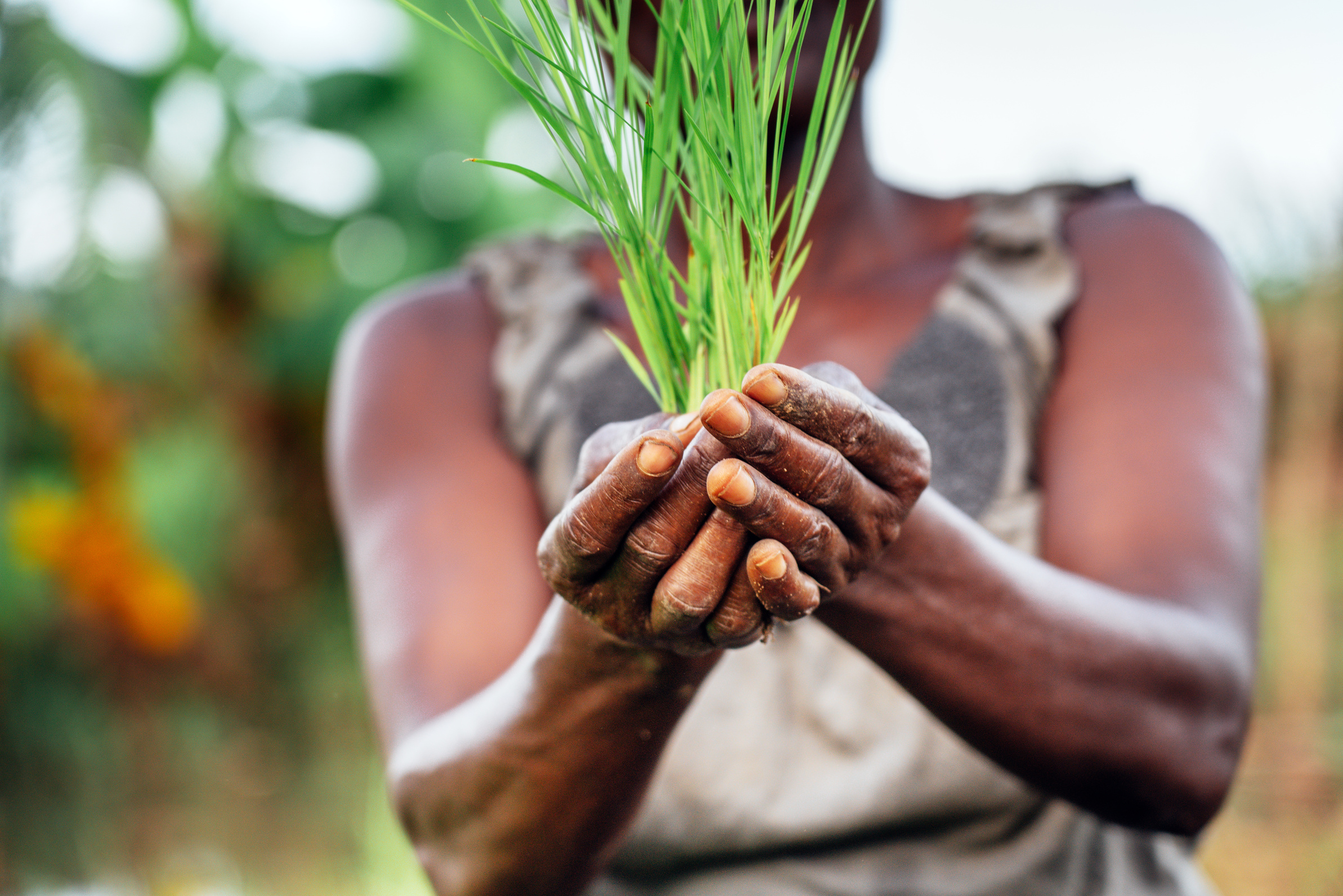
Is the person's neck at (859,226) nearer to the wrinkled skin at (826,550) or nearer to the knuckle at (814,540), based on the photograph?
the wrinkled skin at (826,550)

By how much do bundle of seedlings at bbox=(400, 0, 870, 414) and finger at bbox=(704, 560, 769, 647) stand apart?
0.12 m

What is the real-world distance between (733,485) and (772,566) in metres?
0.04

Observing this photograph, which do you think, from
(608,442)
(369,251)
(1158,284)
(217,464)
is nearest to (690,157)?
(608,442)

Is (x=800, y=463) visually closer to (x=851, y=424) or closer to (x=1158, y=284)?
(x=851, y=424)

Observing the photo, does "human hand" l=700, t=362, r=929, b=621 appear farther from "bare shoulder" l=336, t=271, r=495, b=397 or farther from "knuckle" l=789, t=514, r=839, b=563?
"bare shoulder" l=336, t=271, r=495, b=397

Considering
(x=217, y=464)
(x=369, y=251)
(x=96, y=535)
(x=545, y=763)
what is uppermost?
(x=545, y=763)

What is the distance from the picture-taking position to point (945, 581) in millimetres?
625

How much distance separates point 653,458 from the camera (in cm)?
46

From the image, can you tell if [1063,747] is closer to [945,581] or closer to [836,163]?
[945,581]

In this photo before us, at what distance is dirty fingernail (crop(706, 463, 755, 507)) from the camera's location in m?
0.45

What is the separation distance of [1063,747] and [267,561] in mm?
4020

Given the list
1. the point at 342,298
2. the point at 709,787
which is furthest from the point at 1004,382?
the point at 342,298

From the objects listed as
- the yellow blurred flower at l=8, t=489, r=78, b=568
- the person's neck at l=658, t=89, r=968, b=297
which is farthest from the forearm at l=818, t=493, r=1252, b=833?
the yellow blurred flower at l=8, t=489, r=78, b=568

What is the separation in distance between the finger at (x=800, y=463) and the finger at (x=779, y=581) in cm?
3
